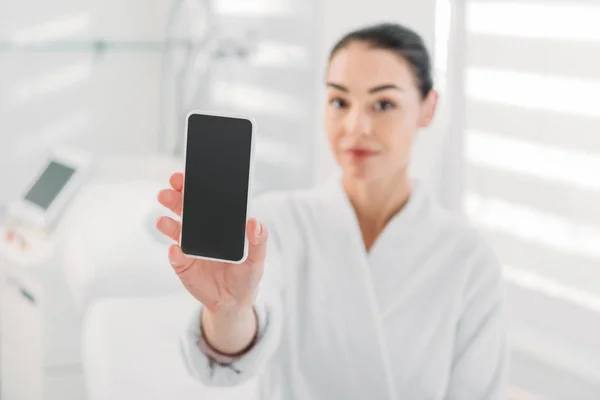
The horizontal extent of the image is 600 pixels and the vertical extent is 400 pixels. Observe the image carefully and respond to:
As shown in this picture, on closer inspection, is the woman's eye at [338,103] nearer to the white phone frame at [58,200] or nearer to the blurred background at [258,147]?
the blurred background at [258,147]

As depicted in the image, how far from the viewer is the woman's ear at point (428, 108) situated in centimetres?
87

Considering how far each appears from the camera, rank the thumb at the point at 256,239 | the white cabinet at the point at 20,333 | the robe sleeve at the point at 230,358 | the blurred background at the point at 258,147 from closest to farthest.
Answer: the thumb at the point at 256,239
the robe sleeve at the point at 230,358
the blurred background at the point at 258,147
the white cabinet at the point at 20,333

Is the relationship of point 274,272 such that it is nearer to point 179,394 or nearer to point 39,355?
point 179,394

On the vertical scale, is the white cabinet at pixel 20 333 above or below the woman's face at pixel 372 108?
below

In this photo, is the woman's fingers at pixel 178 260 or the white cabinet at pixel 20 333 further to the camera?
the white cabinet at pixel 20 333

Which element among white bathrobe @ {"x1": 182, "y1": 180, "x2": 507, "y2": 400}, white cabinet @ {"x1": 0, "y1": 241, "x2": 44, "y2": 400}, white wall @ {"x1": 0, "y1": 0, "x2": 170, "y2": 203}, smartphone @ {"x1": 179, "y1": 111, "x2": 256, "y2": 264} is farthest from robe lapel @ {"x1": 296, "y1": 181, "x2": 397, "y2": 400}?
white wall @ {"x1": 0, "y1": 0, "x2": 170, "y2": 203}

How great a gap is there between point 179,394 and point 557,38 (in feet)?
2.00

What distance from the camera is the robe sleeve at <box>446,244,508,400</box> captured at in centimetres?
88

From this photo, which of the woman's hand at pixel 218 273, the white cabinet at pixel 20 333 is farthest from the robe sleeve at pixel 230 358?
the white cabinet at pixel 20 333

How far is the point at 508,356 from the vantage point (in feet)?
2.92

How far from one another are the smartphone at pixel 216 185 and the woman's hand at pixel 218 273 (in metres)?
0.01

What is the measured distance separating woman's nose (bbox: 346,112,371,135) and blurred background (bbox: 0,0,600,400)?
129mm

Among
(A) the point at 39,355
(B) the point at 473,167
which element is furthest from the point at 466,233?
(A) the point at 39,355

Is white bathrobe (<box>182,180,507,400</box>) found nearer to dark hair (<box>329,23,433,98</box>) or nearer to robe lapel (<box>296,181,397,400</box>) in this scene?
robe lapel (<box>296,181,397,400</box>)
